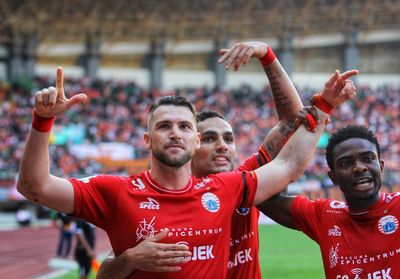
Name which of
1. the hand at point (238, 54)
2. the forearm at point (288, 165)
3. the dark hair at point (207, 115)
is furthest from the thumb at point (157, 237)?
the dark hair at point (207, 115)

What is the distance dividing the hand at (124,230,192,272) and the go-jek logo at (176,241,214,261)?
107 mm

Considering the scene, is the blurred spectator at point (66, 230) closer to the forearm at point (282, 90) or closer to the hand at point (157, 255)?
the forearm at point (282, 90)

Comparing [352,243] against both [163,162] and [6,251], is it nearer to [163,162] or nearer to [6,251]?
[163,162]

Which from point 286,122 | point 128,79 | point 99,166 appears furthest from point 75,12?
point 286,122

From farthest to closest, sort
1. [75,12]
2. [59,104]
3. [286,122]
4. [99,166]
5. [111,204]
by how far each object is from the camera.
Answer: [75,12]
[99,166]
[286,122]
[111,204]
[59,104]

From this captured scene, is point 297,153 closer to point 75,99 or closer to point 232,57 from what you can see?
point 232,57

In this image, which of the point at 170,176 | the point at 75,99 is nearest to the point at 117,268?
the point at 170,176

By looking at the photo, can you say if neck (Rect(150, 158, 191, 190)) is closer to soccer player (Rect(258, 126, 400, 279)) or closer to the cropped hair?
the cropped hair

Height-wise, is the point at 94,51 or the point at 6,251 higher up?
the point at 94,51

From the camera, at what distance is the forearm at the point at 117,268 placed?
10.7 feet

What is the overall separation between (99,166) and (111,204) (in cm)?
2382

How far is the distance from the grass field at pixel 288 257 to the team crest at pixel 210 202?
798 centimetres

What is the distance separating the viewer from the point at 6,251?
1605cm

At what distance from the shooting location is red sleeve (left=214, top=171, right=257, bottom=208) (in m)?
3.62
